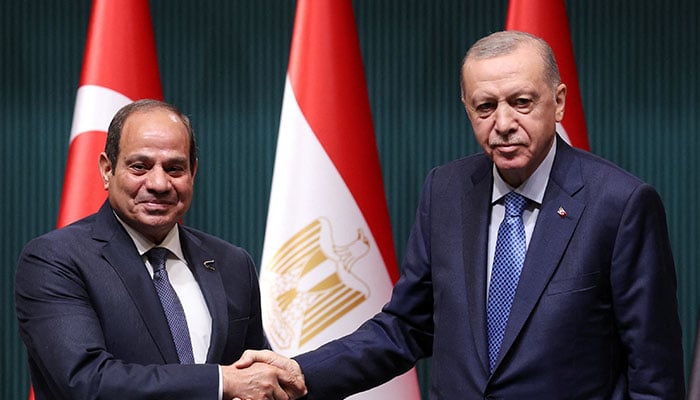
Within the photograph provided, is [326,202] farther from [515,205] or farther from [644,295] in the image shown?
[644,295]

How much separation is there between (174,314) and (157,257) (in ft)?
0.50

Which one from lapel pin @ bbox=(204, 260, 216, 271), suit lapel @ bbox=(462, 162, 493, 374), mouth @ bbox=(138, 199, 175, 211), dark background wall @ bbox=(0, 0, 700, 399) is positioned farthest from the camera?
dark background wall @ bbox=(0, 0, 700, 399)

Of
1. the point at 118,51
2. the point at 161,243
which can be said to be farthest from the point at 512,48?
the point at 118,51

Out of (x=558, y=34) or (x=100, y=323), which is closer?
(x=100, y=323)

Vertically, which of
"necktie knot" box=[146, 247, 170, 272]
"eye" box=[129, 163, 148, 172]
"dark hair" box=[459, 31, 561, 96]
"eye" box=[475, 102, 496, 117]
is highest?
"dark hair" box=[459, 31, 561, 96]

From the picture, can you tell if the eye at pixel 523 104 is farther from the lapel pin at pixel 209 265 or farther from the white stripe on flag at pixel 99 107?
the white stripe on flag at pixel 99 107

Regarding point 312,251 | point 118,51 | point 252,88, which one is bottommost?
point 312,251

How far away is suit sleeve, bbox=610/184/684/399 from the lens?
6.82ft

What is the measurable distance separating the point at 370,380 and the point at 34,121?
2.46 m

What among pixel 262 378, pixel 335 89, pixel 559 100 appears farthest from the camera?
pixel 335 89

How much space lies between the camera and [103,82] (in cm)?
356

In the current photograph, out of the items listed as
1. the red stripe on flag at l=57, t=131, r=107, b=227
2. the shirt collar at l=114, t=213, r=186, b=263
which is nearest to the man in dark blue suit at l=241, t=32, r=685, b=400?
the shirt collar at l=114, t=213, r=186, b=263

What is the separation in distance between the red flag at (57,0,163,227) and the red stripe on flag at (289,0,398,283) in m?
0.55

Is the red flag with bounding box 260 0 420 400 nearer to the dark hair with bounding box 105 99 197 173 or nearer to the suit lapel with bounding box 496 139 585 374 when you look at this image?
the dark hair with bounding box 105 99 197 173
